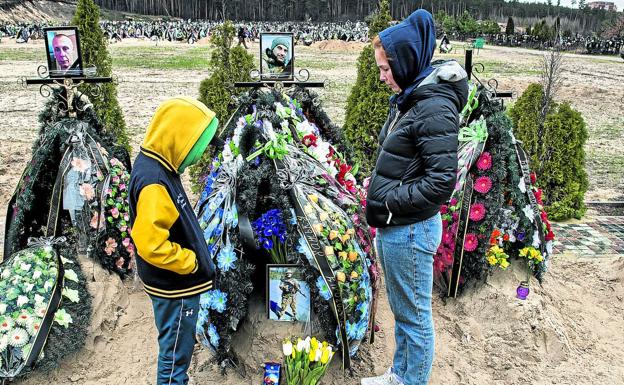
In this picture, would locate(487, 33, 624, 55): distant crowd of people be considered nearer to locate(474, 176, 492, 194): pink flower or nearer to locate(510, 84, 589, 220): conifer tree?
locate(510, 84, 589, 220): conifer tree

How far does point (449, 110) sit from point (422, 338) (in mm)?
1155

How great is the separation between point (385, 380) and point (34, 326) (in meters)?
2.04

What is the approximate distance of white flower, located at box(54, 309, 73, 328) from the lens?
3.19m

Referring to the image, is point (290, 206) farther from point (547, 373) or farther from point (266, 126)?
point (547, 373)

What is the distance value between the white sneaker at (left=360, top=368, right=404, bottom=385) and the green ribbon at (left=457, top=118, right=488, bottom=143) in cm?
165

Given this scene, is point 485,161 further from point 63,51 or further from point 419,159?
point 63,51

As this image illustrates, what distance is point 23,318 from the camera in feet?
10.0

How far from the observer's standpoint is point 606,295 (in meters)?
4.24

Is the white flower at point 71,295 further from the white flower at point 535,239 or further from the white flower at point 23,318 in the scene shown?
the white flower at point 535,239

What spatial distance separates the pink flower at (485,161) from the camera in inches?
143

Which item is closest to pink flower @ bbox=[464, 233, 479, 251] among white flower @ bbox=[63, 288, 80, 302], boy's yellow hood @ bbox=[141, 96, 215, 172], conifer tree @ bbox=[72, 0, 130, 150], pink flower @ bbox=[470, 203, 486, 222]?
pink flower @ bbox=[470, 203, 486, 222]

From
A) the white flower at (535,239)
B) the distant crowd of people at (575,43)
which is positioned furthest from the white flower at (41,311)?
the distant crowd of people at (575,43)

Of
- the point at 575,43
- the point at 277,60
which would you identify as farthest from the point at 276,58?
the point at 575,43

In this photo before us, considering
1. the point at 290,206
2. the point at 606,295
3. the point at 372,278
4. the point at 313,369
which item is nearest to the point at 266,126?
the point at 290,206
